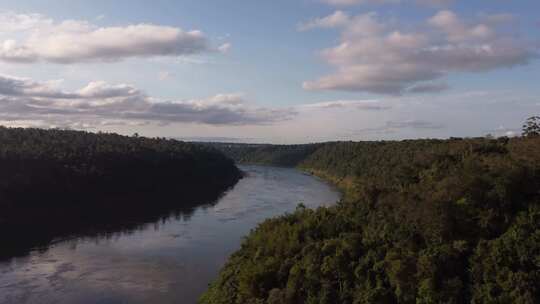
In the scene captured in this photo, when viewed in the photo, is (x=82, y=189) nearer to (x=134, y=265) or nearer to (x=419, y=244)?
(x=134, y=265)

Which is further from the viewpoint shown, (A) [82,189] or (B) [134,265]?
(A) [82,189]

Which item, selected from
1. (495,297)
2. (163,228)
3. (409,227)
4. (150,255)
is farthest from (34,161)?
(495,297)

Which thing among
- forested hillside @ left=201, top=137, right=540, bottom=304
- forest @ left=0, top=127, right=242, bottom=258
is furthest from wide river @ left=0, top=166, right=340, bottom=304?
forested hillside @ left=201, top=137, right=540, bottom=304

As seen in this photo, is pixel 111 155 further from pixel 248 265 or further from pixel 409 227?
pixel 409 227

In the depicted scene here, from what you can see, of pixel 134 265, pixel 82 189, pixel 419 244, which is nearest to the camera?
pixel 419 244

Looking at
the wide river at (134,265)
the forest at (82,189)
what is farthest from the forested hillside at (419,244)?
the forest at (82,189)

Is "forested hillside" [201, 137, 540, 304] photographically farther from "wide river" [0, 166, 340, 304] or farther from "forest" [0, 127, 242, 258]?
"forest" [0, 127, 242, 258]

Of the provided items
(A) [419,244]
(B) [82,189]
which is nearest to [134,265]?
(A) [419,244]
